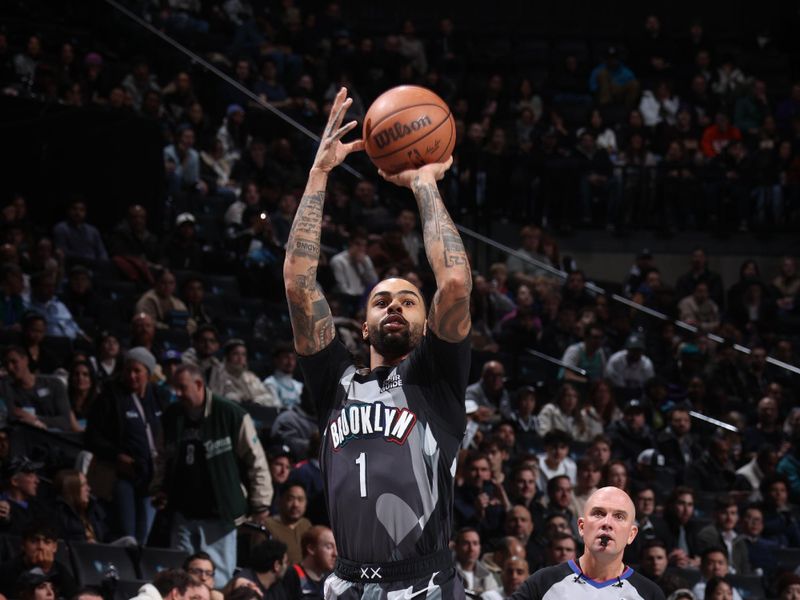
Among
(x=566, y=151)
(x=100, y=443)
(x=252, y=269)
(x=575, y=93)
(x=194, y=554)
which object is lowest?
(x=194, y=554)

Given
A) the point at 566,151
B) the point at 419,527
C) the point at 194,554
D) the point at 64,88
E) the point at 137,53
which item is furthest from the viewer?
the point at 566,151

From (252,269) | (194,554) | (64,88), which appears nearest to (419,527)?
(194,554)

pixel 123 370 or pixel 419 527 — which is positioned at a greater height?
pixel 123 370

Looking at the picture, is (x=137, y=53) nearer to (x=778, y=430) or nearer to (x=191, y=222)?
(x=191, y=222)

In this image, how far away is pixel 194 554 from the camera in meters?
8.35

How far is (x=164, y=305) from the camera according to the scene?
1230cm

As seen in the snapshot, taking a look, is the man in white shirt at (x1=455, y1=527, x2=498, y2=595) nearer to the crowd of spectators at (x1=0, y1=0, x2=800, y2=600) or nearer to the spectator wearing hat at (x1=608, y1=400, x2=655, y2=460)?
the crowd of spectators at (x1=0, y1=0, x2=800, y2=600)

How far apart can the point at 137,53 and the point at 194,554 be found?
9246 mm

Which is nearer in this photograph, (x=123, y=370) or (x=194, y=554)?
(x=194, y=554)

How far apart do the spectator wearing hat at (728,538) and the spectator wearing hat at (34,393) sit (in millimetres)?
5030

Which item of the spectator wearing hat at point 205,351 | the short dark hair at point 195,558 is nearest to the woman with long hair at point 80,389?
the spectator wearing hat at point 205,351

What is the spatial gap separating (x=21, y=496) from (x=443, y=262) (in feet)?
16.7

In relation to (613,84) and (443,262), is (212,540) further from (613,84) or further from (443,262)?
(613,84)

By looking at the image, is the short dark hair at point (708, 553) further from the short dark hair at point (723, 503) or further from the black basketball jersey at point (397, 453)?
the black basketball jersey at point (397, 453)
